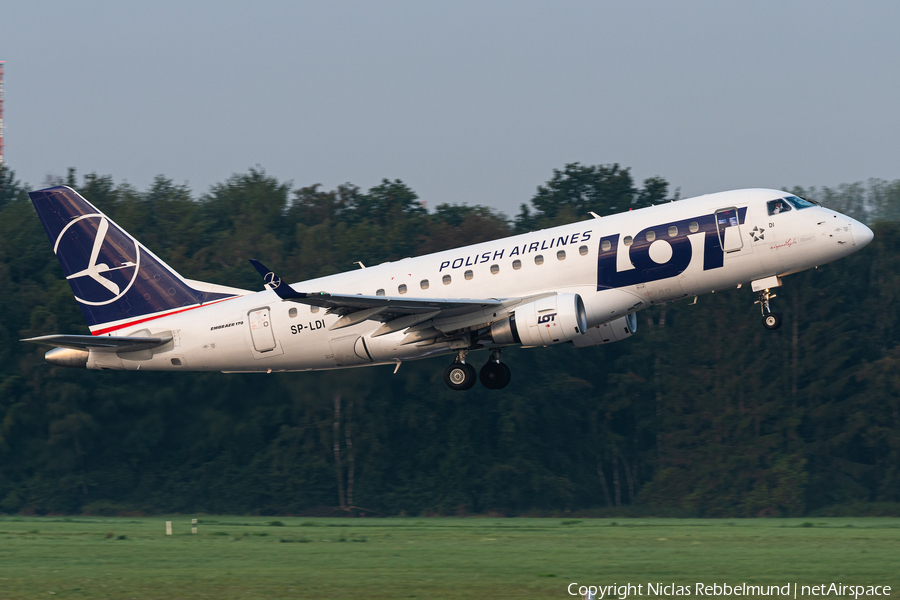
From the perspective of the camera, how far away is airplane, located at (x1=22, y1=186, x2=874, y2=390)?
2952cm

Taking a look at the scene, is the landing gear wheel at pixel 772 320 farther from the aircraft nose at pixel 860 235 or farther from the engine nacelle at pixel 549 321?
the engine nacelle at pixel 549 321

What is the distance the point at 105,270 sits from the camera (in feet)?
116

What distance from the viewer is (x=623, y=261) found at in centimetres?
2978

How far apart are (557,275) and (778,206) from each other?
6.35 metres

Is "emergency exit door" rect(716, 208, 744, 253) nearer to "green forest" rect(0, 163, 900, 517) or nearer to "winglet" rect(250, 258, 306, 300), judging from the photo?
"winglet" rect(250, 258, 306, 300)

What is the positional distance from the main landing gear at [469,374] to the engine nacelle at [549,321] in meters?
2.76

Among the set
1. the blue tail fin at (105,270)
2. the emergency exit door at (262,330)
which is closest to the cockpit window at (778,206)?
the emergency exit door at (262,330)

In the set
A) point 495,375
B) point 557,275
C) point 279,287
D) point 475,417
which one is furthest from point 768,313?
point 475,417

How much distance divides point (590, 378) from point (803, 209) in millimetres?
37630

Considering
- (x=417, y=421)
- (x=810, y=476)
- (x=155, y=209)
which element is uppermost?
(x=155, y=209)
